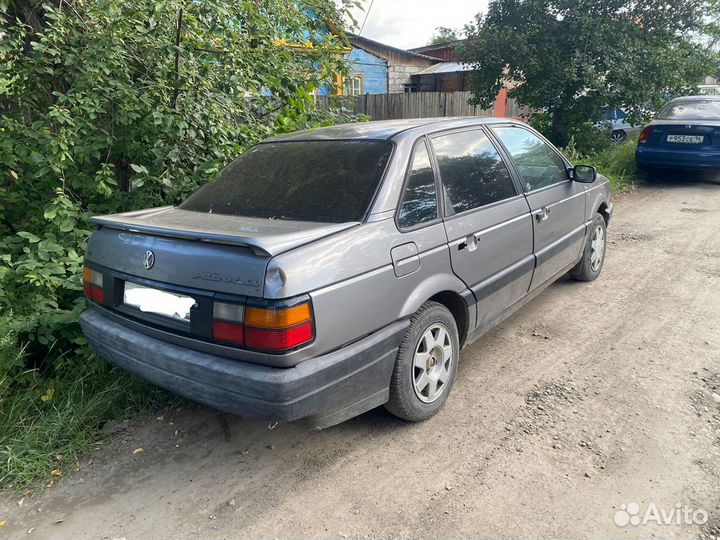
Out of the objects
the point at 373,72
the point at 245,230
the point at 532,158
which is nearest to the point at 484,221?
the point at 532,158

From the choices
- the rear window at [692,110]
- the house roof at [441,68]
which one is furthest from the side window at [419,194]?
the house roof at [441,68]

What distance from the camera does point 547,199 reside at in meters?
4.03

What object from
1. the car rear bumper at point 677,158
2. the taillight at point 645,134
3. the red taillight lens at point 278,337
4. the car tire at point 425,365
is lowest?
the car tire at point 425,365

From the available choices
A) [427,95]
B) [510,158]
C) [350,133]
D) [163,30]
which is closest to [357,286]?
[350,133]

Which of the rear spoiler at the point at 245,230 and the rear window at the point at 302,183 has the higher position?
the rear window at the point at 302,183

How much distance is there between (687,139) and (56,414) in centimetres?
996

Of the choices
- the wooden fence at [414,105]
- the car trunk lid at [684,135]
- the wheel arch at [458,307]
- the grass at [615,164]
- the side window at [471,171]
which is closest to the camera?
the wheel arch at [458,307]

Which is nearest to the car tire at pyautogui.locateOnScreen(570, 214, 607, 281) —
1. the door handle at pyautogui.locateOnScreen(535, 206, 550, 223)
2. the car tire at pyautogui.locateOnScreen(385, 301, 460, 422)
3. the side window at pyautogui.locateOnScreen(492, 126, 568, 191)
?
the side window at pyautogui.locateOnScreen(492, 126, 568, 191)

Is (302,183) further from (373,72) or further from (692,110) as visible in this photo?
(373,72)

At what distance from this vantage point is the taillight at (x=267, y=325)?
220 cm

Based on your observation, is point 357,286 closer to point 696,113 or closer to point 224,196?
point 224,196

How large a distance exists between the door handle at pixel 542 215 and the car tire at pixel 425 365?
1261 mm

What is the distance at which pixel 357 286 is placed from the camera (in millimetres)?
2445

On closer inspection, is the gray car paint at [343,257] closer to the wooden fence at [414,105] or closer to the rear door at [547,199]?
the rear door at [547,199]
